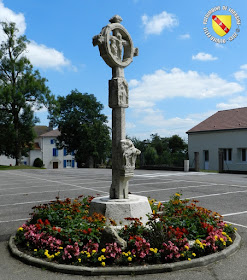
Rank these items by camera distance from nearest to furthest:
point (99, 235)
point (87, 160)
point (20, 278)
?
point (20, 278), point (99, 235), point (87, 160)

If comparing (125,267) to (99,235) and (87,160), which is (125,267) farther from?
(87,160)

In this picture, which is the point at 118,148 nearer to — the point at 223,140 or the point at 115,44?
the point at 115,44

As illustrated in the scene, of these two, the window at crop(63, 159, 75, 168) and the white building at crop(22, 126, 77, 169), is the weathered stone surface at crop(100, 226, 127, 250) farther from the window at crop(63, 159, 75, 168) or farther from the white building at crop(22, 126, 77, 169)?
the window at crop(63, 159, 75, 168)

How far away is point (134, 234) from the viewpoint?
5629 mm

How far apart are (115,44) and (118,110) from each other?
60.3 inches

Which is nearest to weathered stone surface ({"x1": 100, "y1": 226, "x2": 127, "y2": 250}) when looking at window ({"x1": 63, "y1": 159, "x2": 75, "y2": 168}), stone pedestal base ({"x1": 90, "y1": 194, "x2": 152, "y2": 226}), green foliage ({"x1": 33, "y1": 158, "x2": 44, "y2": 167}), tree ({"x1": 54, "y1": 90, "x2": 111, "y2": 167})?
stone pedestal base ({"x1": 90, "y1": 194, "x2": 152, "y2": 226})

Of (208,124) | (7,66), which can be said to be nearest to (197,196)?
(208,124)

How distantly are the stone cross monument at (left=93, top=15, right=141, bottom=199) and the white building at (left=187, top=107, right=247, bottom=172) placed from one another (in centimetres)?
2611

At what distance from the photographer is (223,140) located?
119ft

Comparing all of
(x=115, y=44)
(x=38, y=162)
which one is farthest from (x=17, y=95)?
(x=115, y=44)

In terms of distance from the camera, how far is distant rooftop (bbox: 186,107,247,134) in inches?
1400

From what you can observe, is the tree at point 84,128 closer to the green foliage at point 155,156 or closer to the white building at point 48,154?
the green foliage at point 155,156

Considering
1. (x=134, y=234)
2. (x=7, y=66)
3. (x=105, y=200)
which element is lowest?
(x=134, y=234)

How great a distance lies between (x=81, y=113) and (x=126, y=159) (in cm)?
4656
